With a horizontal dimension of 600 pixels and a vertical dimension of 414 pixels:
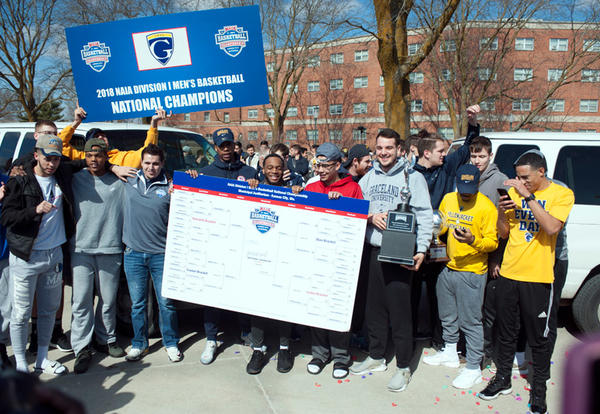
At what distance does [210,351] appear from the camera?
4.40 meters

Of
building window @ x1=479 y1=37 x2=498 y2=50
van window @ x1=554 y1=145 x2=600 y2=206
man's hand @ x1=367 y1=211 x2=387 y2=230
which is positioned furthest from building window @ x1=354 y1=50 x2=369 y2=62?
Result: man's hand @ x1=367 y1=211 x2=387 y2=230

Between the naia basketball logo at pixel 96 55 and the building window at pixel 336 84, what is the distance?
4469cm

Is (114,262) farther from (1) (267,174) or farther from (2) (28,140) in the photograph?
(2) (28,140)

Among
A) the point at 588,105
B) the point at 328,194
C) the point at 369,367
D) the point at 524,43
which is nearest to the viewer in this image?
the point at 328,194

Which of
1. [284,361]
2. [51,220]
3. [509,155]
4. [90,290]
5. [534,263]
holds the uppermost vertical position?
[509,155]

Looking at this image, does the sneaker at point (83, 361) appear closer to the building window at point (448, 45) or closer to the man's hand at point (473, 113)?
the man's hand at point (473, 113)

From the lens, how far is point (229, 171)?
483cm

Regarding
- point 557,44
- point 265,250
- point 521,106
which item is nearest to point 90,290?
point 265,250

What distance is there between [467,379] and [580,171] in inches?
107

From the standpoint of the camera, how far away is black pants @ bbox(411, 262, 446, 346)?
182 inches

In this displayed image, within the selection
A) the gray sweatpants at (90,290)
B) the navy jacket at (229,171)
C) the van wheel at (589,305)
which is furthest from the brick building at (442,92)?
the gray sweatpants at (90,290)

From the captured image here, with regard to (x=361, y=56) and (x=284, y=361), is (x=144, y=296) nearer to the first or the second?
(x=284, y=361)

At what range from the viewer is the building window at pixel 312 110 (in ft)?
159

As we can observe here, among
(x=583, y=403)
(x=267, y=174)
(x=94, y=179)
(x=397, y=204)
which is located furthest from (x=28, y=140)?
(x=583, y=403)
